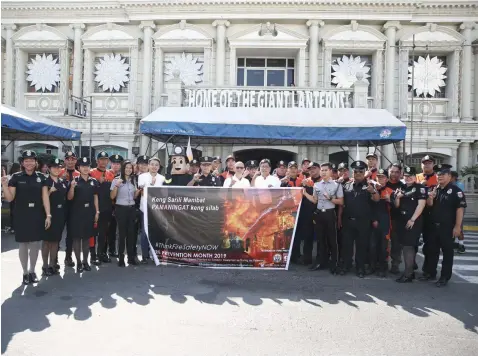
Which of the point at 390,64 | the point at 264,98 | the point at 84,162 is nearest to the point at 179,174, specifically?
the point at 84,162

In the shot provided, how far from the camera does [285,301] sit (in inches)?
200

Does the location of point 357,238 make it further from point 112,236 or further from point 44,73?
point 44,73

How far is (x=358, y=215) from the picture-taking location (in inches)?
245

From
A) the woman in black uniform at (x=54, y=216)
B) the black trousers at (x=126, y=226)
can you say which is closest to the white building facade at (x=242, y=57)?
the black trousers at (x=126, y=226)

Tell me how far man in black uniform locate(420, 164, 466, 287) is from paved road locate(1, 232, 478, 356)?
432 millimetres

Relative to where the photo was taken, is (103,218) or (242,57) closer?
(103,218)

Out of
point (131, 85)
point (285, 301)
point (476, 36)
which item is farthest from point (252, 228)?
point (476, 36)

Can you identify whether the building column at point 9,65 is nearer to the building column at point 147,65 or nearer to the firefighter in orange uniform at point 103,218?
the building column at point 147,65

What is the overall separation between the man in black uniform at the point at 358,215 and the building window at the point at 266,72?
12099 millimetres

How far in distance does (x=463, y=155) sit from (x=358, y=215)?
13.0 meters

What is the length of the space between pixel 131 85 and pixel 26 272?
12965 mm

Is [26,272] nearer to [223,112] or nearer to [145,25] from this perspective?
[223,112]

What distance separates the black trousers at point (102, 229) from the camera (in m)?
6.90

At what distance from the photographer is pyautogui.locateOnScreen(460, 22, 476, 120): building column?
16336 mm
